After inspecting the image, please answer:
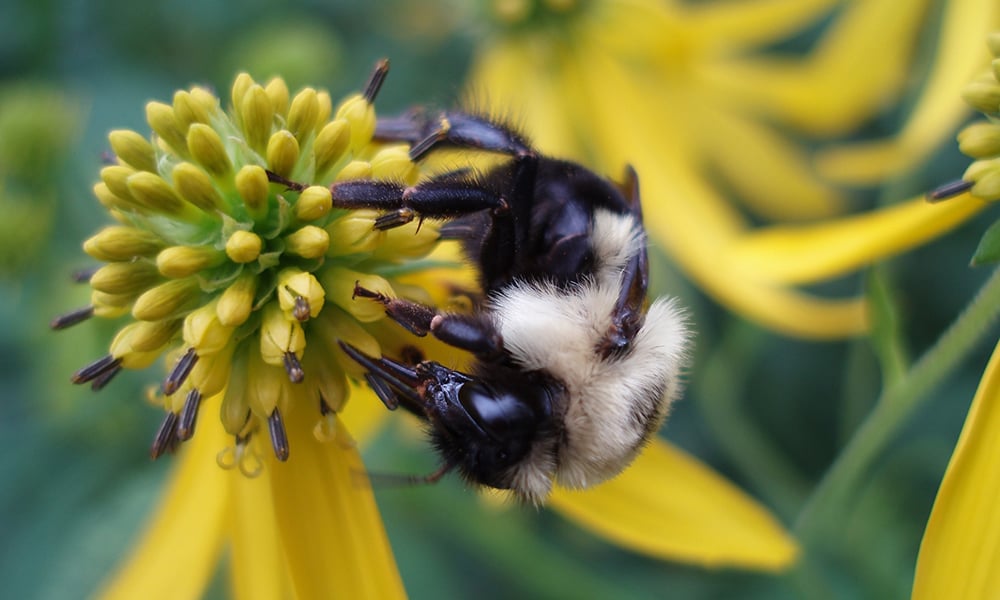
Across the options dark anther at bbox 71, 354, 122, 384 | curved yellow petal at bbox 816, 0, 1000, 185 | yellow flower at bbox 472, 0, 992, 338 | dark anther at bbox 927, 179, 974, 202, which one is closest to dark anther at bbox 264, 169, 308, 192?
dark anther at bbox 71, 354, 122, 384

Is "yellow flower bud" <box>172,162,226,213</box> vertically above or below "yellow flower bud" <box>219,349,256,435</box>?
above

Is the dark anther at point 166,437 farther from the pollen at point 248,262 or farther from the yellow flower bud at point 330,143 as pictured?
the yellow flower bud at point 330,143

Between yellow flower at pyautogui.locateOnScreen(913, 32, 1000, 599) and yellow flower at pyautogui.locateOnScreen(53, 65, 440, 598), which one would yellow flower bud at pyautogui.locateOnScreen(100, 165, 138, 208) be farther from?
yellow flower at pyautogui.locateOnScreen(913, 32, 1000, 599)

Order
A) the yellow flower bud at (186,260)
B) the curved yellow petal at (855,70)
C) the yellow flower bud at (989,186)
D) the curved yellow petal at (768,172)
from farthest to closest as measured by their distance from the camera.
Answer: the curved yellow petal at (768,172) < the curved yellow petal at (855,70) < the yellow flower bud at (186,260) < the yellow flower bud at (989,186)

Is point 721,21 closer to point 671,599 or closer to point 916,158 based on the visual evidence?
point 916,158

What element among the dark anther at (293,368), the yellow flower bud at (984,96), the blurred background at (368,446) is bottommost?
the blurred background at (368,446)

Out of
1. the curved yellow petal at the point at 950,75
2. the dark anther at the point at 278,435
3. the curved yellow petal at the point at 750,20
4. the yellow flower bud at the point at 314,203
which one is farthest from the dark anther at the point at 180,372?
the curved yellow petal at the point at 750,20

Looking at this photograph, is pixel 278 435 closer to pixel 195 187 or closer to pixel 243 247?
pixel 243 247
